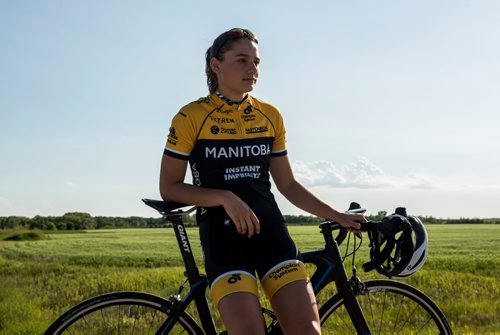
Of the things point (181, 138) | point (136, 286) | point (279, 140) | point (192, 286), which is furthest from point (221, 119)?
point (136, 286)

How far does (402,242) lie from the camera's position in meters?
4.26

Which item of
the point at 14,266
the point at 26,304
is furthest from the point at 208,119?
the point at 14,266

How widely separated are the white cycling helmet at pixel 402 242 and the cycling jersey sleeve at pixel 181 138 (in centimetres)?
155

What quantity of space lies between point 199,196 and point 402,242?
163 centimetres

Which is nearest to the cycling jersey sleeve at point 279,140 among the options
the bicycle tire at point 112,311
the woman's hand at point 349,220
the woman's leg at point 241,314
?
the woman's hand at point 349,220

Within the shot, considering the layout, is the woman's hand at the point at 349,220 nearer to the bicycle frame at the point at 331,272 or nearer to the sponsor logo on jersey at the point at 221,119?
the bicycle frame at the point at 331,272

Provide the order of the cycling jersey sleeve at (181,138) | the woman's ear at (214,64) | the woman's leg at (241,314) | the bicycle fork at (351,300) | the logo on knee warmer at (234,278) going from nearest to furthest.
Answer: the woman's leg at (241,314)
the logo on knee warmer at (234,278)
the cycling jersey sleeve at (181,138)
the woman's ear at (214,64)
the bicycle fork at (351,300)

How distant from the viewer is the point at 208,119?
13.1 feet

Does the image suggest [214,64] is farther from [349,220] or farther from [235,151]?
[349,220]

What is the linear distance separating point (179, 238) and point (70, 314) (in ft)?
3.05

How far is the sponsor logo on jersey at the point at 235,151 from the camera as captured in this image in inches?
155

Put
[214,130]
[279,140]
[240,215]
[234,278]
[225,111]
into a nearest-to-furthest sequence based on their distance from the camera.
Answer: [240,215], [234,278], [214,130], [225,111], [279,140]

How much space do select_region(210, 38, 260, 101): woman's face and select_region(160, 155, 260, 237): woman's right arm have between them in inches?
26.4

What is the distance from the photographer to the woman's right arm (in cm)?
358
